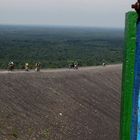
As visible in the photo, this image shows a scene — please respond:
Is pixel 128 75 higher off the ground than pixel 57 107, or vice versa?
pixel 128 75

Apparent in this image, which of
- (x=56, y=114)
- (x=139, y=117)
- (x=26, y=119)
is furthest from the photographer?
(x=56, y=114)

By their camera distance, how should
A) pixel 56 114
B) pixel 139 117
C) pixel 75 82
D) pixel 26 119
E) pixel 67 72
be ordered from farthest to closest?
pixel 67 72
pixel 75 82
pixel 56 114
pixel 26 119
pixel 139 117

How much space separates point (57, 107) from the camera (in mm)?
42156

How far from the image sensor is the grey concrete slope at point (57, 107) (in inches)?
1410

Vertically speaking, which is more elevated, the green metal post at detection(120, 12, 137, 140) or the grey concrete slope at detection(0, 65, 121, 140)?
the green metal post at detection(120, 12, 137, 140)

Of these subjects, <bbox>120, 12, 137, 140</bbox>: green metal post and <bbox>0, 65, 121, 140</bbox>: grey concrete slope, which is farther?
<bbox>0, 65, 121, 140</bbox>: grey concrete slope

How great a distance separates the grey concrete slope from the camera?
35812 mm

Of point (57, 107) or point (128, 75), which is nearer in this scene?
point (128, 75)

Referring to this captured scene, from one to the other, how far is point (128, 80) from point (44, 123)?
105 feet

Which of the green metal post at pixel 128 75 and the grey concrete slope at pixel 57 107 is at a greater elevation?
the green metal post at pixel 128 75

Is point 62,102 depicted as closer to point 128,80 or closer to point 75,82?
point 75,82

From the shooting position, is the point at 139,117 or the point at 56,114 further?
the point at 56,114

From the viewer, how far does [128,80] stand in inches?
228

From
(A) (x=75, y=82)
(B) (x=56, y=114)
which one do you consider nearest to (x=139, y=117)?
(B) (x=56, y=114)
